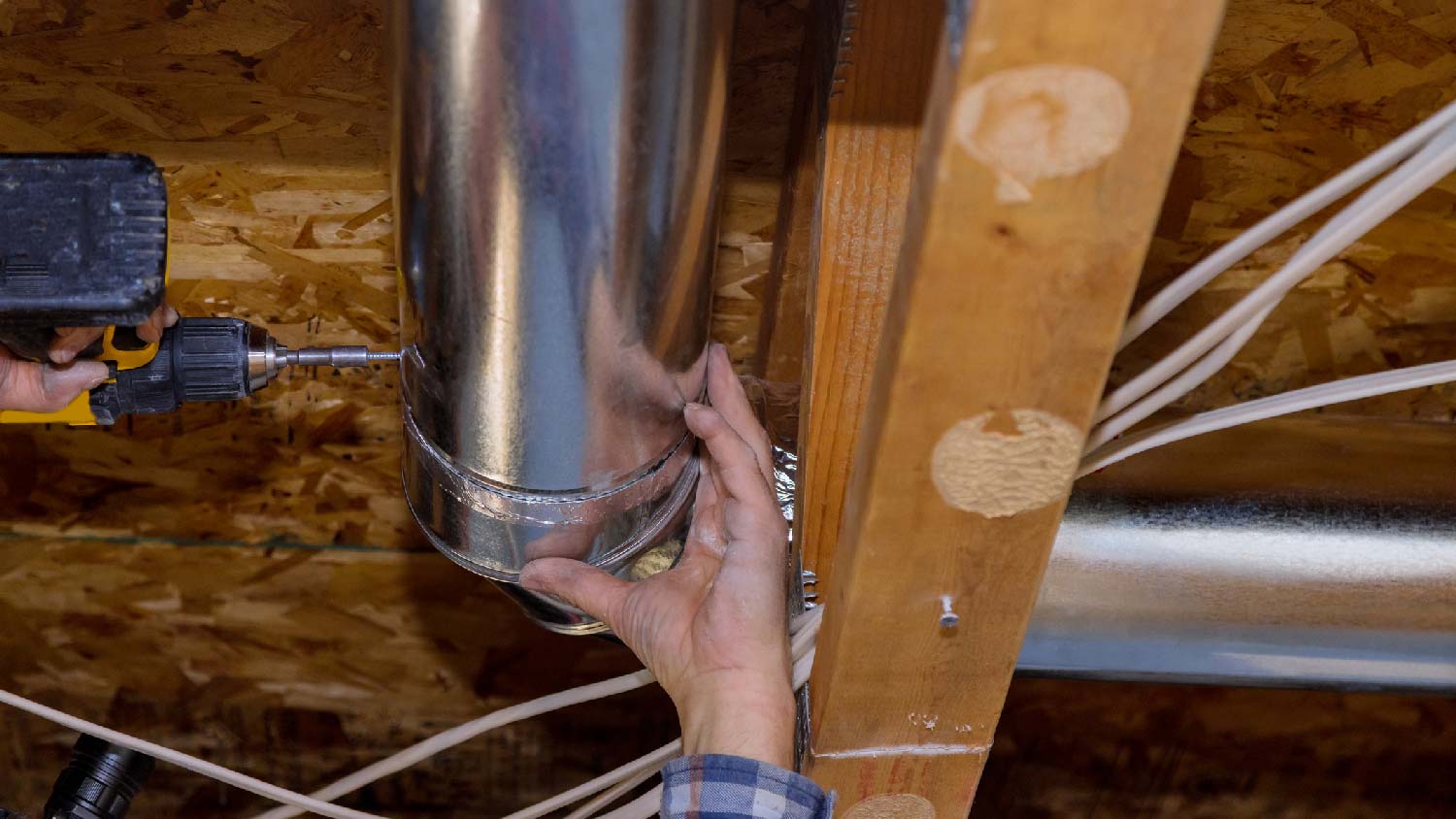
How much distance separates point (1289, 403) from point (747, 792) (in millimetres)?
319

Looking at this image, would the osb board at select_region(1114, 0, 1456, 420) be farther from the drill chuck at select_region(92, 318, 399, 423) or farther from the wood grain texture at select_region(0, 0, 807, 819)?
the drill chuck at select_region(92, 318, 399, 423)

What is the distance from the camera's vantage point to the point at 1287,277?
1.41ft

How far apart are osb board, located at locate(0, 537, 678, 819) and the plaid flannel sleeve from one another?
629mm

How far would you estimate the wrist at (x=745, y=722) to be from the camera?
1.95ft

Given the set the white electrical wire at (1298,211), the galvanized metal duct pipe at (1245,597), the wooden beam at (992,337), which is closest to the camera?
the wooden beam at (992,337)

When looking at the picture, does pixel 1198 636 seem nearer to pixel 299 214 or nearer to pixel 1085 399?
pixel 1085 399

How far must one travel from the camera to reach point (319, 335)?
0.94 meters

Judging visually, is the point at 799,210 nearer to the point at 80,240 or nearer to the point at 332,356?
the point at 332,356

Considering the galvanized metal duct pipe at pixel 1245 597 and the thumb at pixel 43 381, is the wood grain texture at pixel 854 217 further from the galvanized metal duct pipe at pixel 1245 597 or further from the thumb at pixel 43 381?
the thumb at pixel 43 381

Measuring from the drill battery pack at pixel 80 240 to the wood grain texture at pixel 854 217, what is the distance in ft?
1.12

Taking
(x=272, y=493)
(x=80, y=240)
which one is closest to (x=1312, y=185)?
(x=80, y=240)

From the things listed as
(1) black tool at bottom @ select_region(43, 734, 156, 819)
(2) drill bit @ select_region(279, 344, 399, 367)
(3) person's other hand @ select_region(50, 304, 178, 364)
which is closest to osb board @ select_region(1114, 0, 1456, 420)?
(2) drill bit @ select_region(279, 344, 399, 367)

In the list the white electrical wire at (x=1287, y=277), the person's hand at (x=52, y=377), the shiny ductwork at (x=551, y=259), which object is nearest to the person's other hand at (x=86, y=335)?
the person's hand at (x=52, y=377)

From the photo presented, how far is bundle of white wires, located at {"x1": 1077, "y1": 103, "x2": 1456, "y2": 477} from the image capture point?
0.41 metres
